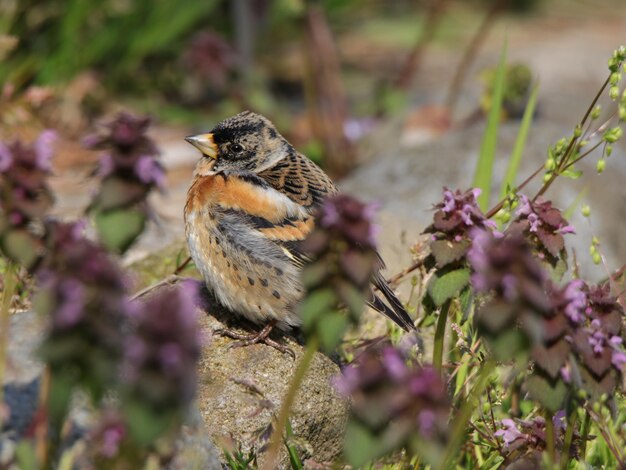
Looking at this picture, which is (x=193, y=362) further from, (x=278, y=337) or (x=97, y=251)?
(x=278, y=337)

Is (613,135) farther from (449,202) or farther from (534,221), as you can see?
(449,202)

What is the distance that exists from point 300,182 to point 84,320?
218cm

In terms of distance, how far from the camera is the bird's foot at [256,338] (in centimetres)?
366

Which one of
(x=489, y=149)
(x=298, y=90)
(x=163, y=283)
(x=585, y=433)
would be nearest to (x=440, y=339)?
(x=585, y=433)

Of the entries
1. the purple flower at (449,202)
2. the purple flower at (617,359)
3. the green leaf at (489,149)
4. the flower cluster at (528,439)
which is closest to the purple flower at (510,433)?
the flower cluster at (528,439)

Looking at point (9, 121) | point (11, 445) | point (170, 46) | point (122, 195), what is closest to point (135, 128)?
point (122, 195)

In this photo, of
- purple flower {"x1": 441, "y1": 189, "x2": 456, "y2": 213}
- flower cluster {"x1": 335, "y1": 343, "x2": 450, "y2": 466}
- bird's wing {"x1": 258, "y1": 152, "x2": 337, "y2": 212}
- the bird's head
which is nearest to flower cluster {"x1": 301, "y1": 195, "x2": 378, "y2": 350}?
flower cluster {"x1": 335, "y1": 343, "x2": 450, "y2": 466}

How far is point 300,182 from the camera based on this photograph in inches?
157

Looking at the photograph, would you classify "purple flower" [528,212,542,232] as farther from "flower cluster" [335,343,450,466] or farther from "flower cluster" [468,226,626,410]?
"flower cluster" [335,343,450,466]

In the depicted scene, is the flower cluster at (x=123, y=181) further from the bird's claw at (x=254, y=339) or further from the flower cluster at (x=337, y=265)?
the bird's claw at (x=254, y=339)

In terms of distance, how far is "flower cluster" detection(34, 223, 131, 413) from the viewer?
6.16 feet

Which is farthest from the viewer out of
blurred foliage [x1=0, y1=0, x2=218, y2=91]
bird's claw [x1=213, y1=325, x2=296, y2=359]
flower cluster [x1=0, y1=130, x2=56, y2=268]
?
blurred foliage [x1=0, y1=0, x2=218, y2=91]

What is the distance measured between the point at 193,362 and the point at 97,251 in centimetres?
29

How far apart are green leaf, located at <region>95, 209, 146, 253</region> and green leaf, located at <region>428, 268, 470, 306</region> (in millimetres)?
832
